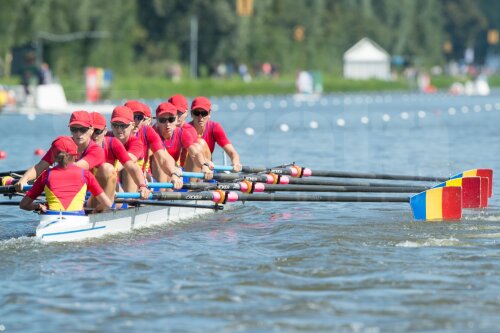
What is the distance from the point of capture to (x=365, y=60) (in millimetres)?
100875

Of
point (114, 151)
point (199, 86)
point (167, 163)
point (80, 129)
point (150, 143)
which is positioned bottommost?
point (167, 163)

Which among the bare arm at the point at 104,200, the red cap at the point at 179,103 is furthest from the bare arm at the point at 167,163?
the bare arm at the point at 104,200

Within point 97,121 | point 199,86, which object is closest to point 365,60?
point 199,86

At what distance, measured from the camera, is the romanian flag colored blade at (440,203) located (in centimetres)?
1438

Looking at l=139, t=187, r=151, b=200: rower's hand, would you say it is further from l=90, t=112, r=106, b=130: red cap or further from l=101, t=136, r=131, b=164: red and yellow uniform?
l=90, t=112, r=106, b=130: red cap

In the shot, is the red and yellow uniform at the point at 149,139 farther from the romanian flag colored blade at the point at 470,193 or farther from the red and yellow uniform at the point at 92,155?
the romanian flag colored blade at the point at 470,193

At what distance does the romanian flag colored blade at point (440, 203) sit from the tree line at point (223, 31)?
45750 millimetres

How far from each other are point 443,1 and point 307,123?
10053 cm

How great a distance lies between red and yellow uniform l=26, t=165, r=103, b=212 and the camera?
12016 millimetres

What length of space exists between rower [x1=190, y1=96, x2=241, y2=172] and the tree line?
4324 centimetres

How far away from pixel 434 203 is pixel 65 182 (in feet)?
16.1

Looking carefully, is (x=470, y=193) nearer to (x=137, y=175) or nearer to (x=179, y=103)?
(x=179, y=103)

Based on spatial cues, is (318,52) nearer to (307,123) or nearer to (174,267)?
(307,123)

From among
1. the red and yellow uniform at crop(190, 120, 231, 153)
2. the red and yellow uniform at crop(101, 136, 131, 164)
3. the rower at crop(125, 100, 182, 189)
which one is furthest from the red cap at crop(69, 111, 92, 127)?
the red and yellow uniform at crop(190, 120, 231, 153)
